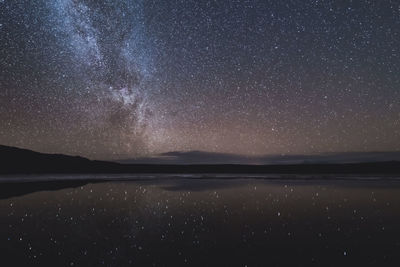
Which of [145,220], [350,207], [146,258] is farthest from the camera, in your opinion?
[350,207]

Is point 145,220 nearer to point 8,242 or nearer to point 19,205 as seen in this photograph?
point 8,242

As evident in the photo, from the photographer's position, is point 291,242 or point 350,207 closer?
point 291,242

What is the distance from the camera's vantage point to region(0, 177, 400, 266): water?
398 inches

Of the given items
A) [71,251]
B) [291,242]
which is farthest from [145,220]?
[291,242]

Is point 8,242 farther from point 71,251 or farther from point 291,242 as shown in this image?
point 291,242

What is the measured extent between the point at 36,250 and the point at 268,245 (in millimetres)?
7109

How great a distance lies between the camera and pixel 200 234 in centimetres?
1348

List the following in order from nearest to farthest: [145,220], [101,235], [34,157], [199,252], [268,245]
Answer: [199,252] → [268,245] → [101,235] → [145,220] → [34,157]

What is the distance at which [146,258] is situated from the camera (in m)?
10.1

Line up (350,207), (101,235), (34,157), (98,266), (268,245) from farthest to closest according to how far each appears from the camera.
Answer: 1. (34,157)
2. (350,207)
3. (101,235)
4. (268,245)
5. (98,266)

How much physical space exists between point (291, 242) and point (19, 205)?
52.9 feet

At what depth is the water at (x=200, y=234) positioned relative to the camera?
10.1m

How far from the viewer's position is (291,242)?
12.2 m

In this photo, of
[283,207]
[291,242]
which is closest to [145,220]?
[291,242]
